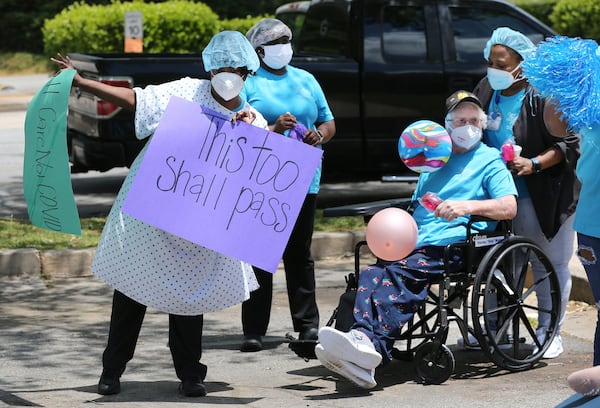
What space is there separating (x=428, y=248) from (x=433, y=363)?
0.57 metres

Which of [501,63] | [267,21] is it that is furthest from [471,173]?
[267,21]

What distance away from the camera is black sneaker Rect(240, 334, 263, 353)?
Answer: 21.9ft

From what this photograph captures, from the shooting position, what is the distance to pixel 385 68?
35.9ft

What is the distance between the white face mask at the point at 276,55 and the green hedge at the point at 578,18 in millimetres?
18142

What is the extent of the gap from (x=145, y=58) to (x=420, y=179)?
15.7ft

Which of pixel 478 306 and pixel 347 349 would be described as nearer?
pixel 347 349

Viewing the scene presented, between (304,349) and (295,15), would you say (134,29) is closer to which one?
(295,15)

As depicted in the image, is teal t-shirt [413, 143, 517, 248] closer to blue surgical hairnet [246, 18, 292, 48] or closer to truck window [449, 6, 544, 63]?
blue surgical hairnet [246, 18, 292, 48]

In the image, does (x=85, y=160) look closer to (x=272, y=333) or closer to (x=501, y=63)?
(x=272, y=333)

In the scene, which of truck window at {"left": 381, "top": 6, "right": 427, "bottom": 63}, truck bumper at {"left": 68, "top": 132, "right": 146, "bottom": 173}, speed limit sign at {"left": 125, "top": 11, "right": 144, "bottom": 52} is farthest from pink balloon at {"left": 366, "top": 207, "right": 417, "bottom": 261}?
speed limit sign at {"left": 125, "top": 11, "right": 144, "bottom": 52}

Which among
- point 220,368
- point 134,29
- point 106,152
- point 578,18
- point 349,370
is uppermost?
point 578,18

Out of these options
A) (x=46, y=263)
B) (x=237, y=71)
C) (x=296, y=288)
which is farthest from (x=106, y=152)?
(x=237, y=71)

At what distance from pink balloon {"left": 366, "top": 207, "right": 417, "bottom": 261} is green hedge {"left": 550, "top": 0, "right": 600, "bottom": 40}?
1886 cm

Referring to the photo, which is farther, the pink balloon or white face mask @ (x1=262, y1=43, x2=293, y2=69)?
white face mask @ (x1=262, y1=43, x2=293, y2=69)
